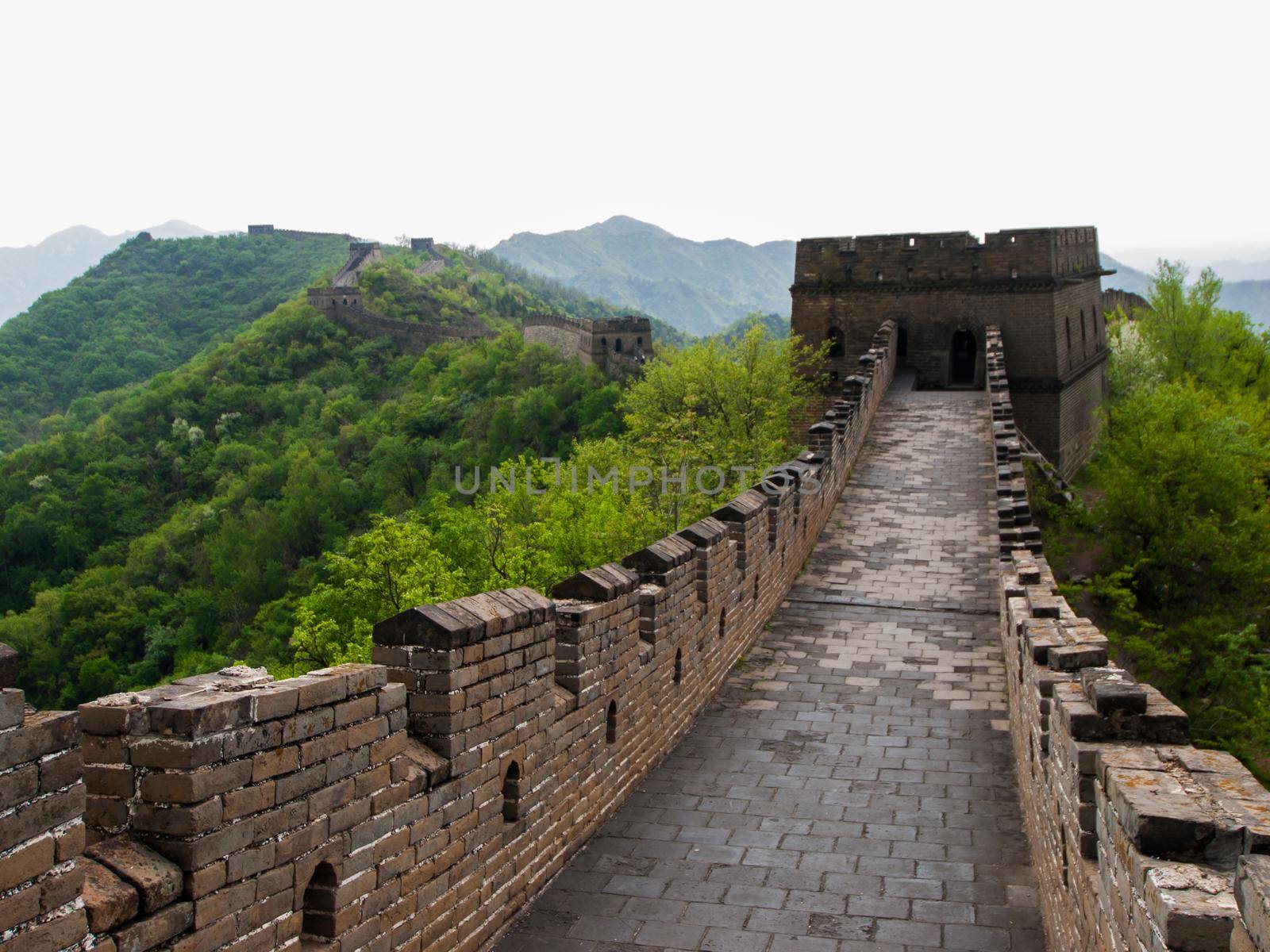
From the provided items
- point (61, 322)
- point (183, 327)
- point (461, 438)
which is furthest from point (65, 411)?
point (461, 438)

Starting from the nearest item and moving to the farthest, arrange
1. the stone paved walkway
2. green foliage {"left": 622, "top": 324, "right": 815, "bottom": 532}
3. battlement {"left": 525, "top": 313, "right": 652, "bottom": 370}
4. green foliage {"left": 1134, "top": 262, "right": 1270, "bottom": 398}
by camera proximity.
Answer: the stone paved walkway
green foliage {"left": 622, "top": 324, "right": 815, "bottom": 532}
green foliage {"left": 1134, "top": 262, "right": 1270, "bottom": 398}
battlement {"left": 525, "top": 313, "right": 652, "bottom": 370}

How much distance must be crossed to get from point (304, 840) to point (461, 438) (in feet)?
210

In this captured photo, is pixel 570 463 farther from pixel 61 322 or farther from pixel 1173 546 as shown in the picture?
pixel 61 322

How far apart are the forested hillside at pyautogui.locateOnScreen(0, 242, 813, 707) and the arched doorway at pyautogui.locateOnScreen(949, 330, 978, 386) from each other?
346cm

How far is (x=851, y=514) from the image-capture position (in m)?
15.1

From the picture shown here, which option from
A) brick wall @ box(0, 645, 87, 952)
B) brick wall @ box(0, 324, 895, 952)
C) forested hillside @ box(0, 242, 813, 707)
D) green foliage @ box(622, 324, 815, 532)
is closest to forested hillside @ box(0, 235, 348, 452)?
forested hillside @ box(0, 242, 813, 707)

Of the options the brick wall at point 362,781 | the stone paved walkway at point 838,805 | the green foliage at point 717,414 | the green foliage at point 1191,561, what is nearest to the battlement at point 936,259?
the green foliage at point 717,414

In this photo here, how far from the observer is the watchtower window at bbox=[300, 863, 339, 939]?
418 centimetres

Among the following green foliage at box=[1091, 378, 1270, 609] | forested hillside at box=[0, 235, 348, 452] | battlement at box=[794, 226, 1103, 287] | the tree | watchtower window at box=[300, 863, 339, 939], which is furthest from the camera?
forested hillside at box=[0, 235, 348, 452]

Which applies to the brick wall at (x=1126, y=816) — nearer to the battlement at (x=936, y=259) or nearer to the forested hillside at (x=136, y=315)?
the battlement at (x=936, y=259)

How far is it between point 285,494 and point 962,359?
46.6 metres

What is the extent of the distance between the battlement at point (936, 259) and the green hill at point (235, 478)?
21.7 meters

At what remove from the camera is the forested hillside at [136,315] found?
10306 centimetres

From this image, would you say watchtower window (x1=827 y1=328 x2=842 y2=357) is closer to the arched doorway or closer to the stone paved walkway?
the arched doorway
